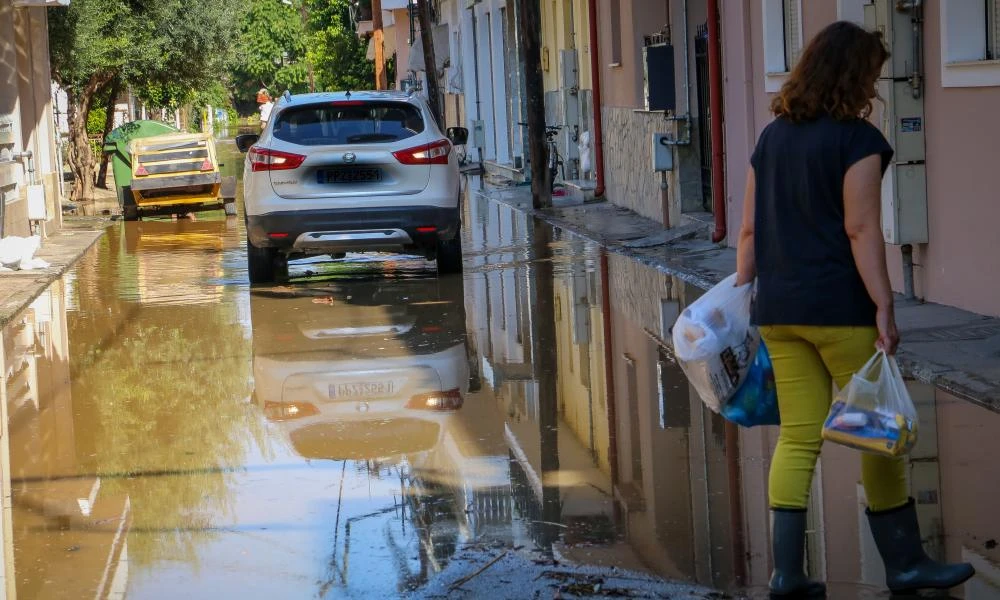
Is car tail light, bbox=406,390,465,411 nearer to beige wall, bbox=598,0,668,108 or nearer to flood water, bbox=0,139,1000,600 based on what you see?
flood water, bbox=0,139,1000,600

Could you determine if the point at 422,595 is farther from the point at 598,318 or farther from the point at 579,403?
the point at 598,318

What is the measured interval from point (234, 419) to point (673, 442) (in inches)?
92.3

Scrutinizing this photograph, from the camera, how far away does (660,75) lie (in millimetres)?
17438

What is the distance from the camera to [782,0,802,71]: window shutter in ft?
43.3

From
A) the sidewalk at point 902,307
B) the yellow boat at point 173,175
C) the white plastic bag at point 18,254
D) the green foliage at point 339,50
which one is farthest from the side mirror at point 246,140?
the green foliage at point 339,50

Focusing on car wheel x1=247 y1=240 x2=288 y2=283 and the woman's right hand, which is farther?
car wheel x1=247 y1=240 x2=288 y2=283

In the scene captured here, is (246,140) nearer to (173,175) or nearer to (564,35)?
(173,175)

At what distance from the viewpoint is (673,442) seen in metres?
7.16

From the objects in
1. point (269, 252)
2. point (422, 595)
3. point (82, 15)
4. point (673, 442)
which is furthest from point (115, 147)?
point (422, 595)

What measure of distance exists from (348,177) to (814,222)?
29.6ft

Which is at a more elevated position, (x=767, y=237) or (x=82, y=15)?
(x=82, y=15)

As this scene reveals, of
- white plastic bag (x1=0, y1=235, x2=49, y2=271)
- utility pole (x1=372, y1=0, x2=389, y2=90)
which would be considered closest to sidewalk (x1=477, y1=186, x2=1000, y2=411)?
white plastic bag (x1=0, y1=235, x2=49, y2=271)

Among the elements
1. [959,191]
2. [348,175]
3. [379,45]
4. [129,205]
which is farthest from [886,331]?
[379,45]

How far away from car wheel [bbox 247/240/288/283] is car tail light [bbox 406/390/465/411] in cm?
573
